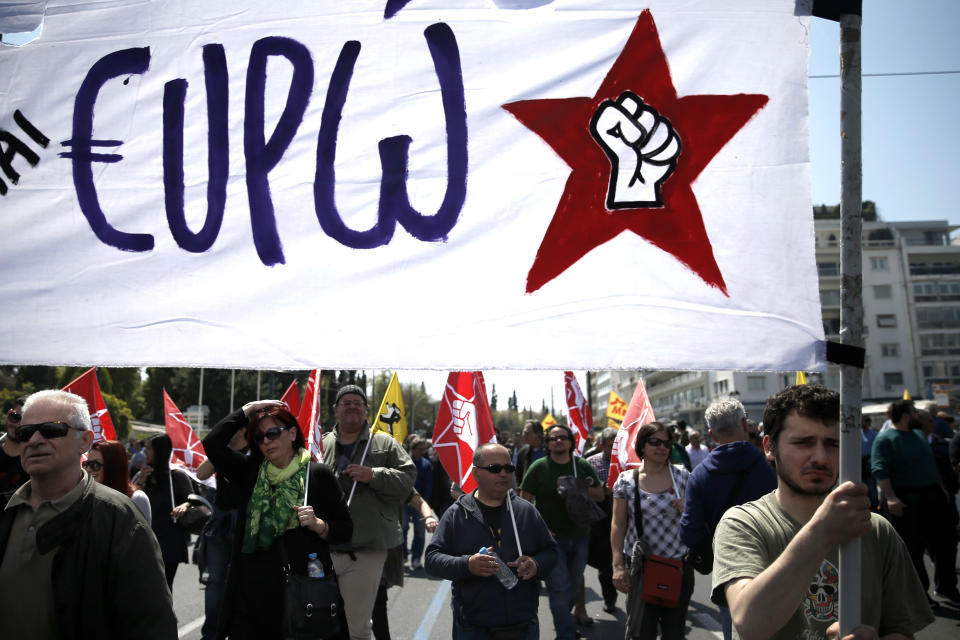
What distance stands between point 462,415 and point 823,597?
5519mm

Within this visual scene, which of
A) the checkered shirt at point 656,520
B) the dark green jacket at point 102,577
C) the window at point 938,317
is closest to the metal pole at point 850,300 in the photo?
the dark green jacket at point 102,577

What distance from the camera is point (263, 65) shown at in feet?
8.05

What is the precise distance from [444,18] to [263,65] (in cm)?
59

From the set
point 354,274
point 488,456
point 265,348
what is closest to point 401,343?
point 354,274

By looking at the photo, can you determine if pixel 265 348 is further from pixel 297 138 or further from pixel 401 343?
pixel 297 138

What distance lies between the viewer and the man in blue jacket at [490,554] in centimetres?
445

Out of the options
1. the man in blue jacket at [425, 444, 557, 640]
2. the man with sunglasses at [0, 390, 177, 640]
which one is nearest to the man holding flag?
the man in blue jacket at [425, 444, 557, 640]

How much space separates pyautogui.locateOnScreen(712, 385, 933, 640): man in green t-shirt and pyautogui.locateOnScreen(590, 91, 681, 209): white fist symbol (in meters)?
0.82

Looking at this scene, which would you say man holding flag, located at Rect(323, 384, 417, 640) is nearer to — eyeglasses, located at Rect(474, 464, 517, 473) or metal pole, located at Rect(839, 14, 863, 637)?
eyeglasses, located at Rect(474, 464, 517, 473)

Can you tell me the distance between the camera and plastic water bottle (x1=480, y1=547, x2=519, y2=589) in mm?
4465

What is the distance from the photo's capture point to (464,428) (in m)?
7.45

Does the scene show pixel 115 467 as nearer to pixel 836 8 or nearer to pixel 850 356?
pixel 850 356

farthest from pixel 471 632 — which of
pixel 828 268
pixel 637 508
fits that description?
pixel 828 268

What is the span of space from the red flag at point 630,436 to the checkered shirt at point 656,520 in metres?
2.24
